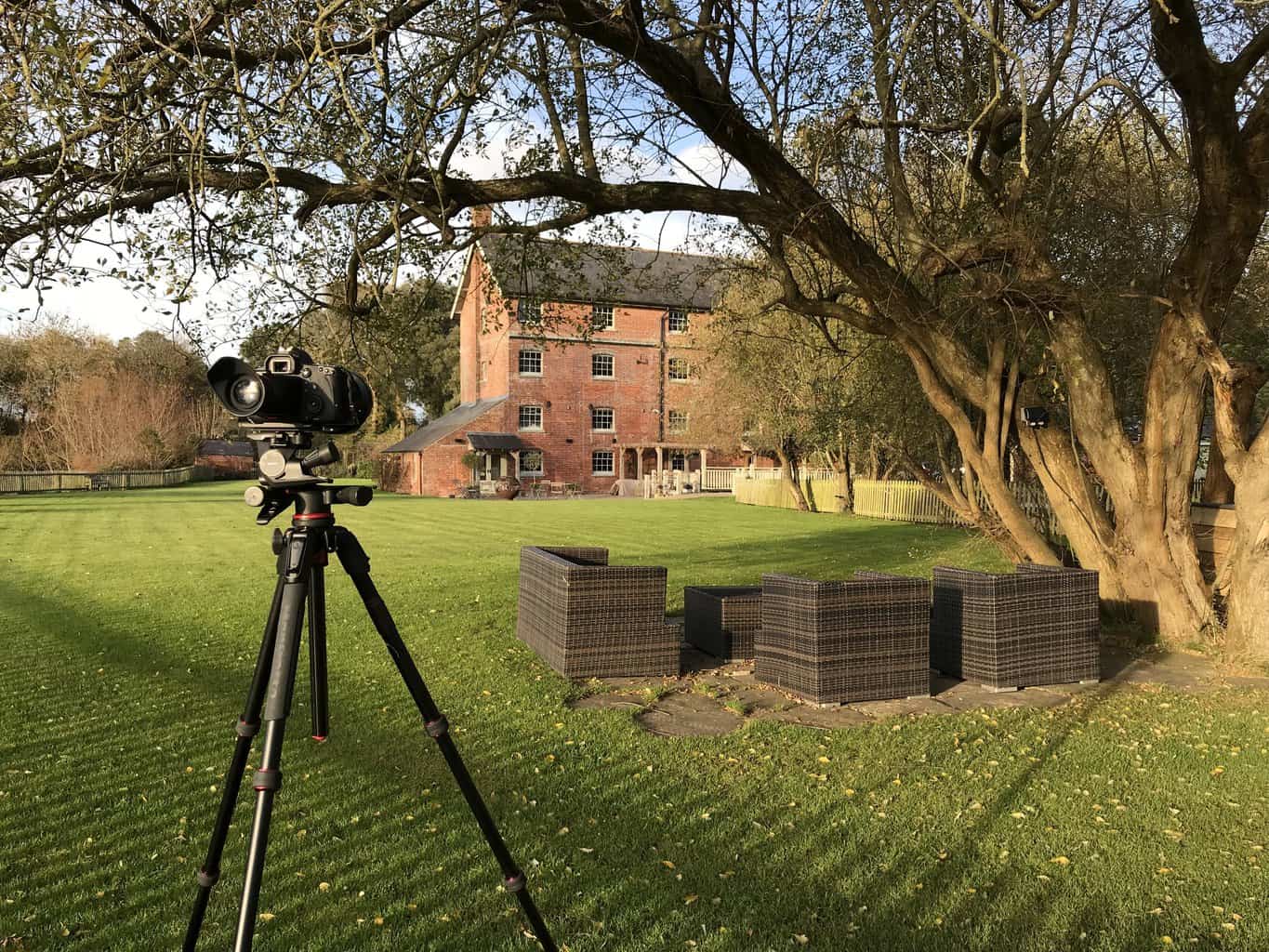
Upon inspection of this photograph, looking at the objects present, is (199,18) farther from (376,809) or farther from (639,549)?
(639,549)

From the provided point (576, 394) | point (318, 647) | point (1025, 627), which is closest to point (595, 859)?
point (318, 647)

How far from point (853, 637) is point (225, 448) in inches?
2809

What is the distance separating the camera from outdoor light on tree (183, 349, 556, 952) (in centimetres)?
251

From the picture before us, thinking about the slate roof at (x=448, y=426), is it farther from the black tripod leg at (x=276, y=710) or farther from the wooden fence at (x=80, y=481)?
the black tripod leg at (x=276, y=710)

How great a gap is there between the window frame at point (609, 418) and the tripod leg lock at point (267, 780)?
131 feet

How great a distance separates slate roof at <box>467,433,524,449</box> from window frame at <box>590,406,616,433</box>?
4.04 m

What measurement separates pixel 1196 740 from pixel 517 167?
316 inches

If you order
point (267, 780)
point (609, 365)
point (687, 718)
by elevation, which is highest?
point (609, 365)

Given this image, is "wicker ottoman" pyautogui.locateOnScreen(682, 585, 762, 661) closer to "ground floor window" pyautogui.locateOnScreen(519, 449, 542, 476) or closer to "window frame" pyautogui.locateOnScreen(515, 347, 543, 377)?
"ground floor window" pyautogui.locateOnScreen(519, 449, 542, 476)

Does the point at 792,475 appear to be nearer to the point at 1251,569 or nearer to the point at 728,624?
the point at 1251,569

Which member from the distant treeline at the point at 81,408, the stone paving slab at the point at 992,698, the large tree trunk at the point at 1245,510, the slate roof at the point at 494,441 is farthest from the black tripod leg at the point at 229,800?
the distant treeline at the point at 81,408

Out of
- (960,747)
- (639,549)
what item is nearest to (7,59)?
(960,747)

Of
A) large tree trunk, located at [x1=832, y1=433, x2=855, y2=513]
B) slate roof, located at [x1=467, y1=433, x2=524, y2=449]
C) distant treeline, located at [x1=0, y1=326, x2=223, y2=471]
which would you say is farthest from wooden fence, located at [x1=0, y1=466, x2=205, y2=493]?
large tree trunk, located at [x1=832, y1=433, x2=855, y2=513]

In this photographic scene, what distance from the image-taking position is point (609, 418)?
42.5 metres
